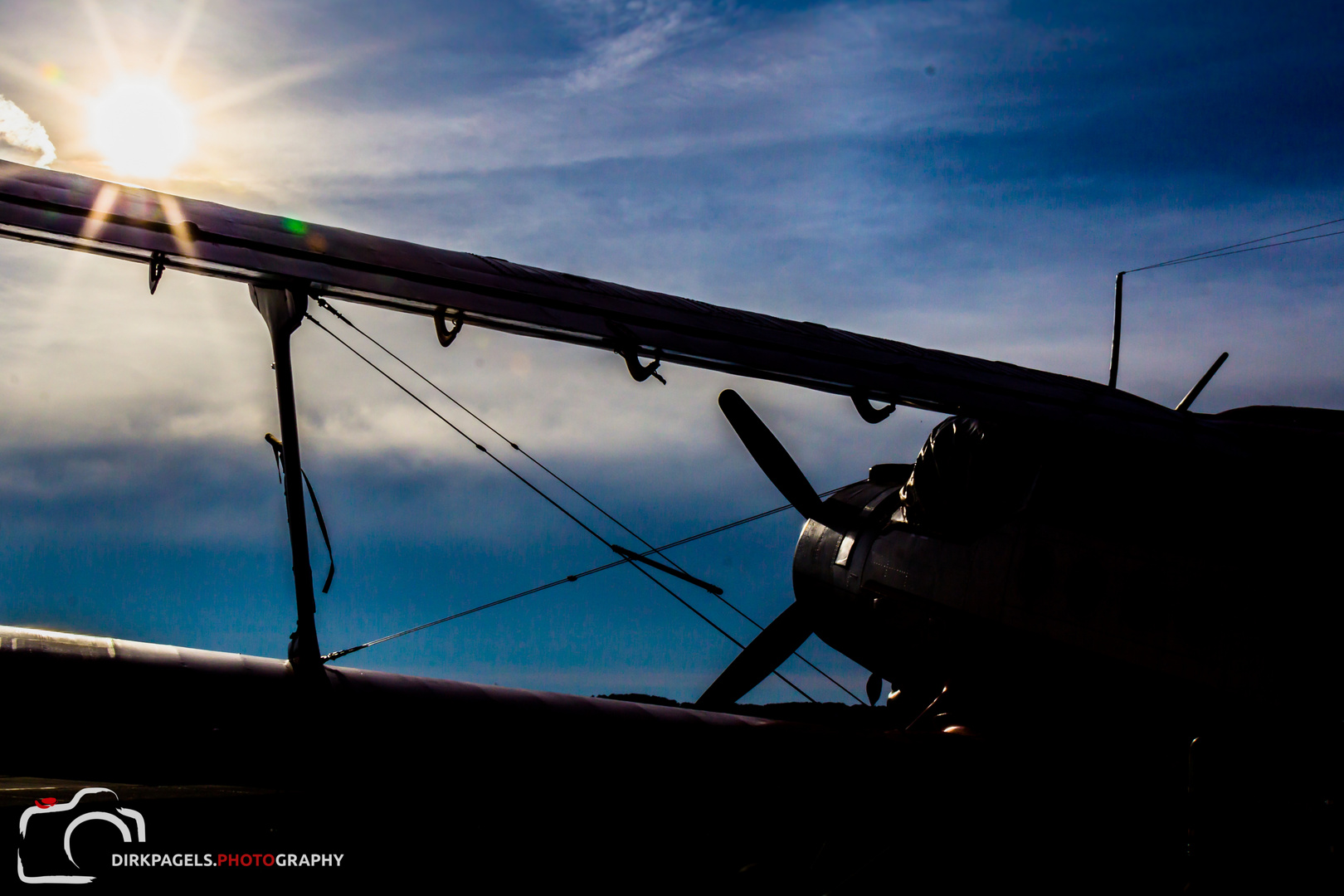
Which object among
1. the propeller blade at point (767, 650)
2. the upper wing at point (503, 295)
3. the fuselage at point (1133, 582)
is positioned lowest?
the fuselage at point (1133, 582)

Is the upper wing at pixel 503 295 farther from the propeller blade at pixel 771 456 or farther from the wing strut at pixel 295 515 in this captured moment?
the propeller blade at pixel 771 456

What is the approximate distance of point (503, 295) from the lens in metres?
5.62

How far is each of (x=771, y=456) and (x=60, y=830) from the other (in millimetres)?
6244

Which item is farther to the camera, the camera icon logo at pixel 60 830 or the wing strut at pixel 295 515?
the camera icon logo at pixel 60 830

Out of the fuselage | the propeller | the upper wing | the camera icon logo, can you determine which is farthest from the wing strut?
the propeller

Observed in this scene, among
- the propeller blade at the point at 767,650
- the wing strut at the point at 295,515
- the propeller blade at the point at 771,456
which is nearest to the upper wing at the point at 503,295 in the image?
the wing strut at the point at 295,515

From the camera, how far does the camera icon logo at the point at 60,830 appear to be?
17.4 feet

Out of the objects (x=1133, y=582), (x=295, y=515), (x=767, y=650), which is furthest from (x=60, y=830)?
(x=1133, y=582)

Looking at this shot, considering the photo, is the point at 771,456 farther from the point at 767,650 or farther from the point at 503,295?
the point at 503,295

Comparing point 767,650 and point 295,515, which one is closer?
point 295,515

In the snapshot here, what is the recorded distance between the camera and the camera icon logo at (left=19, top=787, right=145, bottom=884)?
5305 millimetres

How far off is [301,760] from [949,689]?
14.9 feet

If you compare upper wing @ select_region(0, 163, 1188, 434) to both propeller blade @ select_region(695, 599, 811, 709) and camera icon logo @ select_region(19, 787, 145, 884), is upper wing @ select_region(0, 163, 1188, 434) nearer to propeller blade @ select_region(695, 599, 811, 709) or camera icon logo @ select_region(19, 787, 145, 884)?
propeller blade @ select_region(695, 599, 811, 709)

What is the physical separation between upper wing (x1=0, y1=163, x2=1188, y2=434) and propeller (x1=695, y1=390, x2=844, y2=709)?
188cm
